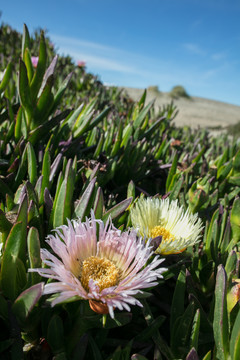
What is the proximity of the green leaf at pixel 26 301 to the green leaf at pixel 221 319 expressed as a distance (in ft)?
0.97

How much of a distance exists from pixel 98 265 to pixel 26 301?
0.44ft

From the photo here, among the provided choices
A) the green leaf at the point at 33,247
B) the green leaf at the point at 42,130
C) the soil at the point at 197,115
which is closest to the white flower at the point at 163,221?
the green leaf at the point at 33,247

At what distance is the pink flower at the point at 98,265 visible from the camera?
1.46 ft

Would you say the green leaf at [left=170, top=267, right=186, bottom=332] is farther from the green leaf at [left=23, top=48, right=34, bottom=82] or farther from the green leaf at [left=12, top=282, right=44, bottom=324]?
the green leaf at [left=23, top=48, right=34, bottom=82]

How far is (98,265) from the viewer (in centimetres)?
55

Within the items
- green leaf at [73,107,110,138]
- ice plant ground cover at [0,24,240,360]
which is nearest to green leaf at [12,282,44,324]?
ice plant ground cover at [0,24,240,360]

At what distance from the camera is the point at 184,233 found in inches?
28.0

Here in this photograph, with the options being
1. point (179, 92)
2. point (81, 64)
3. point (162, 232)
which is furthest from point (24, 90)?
point (179, 92)

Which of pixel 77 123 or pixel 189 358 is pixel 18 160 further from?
pixel 189 358

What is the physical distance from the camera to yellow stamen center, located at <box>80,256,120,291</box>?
20.2 inches

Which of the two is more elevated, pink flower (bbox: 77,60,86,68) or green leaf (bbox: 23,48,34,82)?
pink flower (bbox: 77,60,86,68)

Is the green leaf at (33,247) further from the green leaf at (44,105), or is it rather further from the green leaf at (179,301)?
the green leaf at (44,105)

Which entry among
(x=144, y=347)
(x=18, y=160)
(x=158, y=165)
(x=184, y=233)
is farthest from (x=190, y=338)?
(x=158, y=165)

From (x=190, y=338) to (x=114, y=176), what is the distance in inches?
27.0
